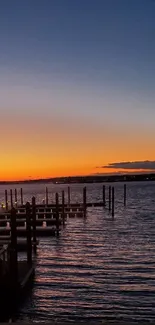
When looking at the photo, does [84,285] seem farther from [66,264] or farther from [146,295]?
[66,264]

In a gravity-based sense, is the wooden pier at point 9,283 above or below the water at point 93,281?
above

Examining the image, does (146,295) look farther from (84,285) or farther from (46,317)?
(46,317)

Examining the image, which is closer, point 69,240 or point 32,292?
point 32,292

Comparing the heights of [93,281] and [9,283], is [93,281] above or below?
below

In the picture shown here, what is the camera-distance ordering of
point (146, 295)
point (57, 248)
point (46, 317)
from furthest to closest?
point (57, 248)
point (146, 295)
point (46, 317)

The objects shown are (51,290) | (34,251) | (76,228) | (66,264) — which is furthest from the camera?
(76,228)

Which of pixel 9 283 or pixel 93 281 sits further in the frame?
pixel 93 281

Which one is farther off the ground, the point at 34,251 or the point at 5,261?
the point at 5,261

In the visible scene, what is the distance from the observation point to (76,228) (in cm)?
4184

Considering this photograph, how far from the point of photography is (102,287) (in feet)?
60.8

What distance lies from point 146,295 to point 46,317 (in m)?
4.43

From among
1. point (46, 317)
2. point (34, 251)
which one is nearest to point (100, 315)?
point (46, 317)

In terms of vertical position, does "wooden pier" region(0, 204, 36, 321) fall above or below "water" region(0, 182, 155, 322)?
above

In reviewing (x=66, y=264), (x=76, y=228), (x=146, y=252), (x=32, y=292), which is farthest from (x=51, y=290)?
(x=76, y=228)
